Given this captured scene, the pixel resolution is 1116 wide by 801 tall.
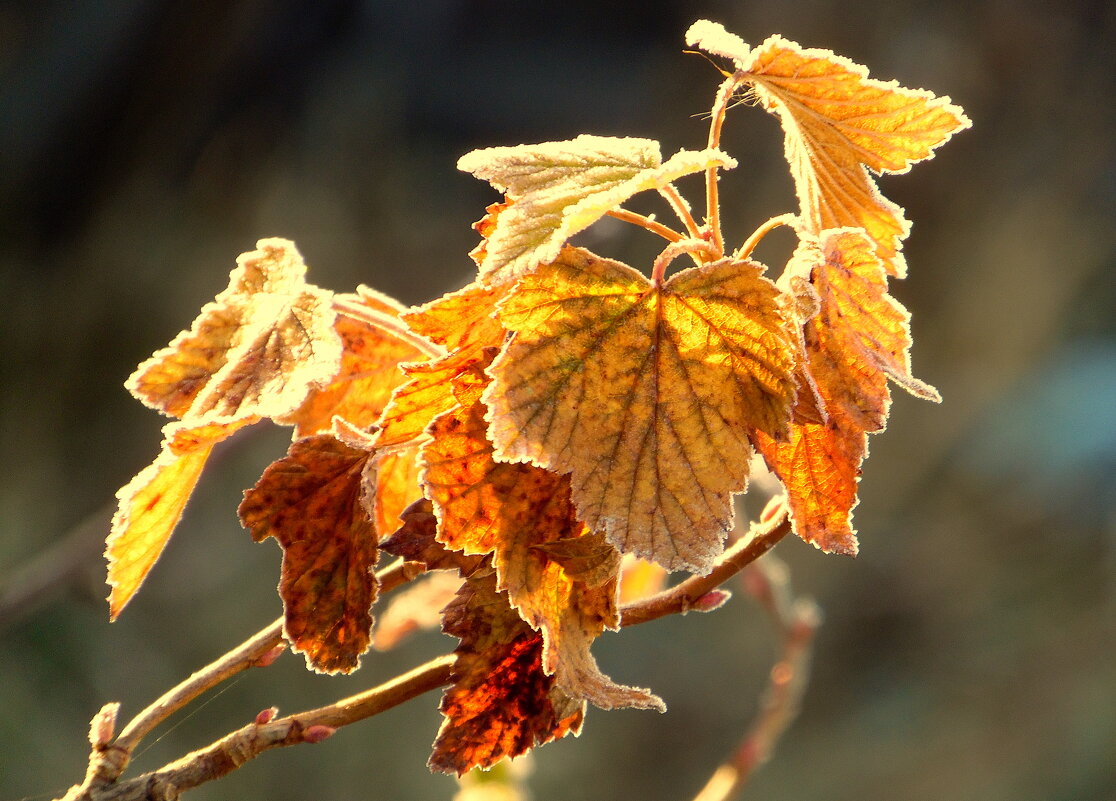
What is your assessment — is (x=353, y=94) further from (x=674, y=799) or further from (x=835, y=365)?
(x=835, y=365)

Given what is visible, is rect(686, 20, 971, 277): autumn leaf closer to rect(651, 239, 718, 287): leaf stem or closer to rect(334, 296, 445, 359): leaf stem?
rect(651, 239, 718, 287): leaf stem

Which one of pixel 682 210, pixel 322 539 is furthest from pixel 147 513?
pixel 682 210

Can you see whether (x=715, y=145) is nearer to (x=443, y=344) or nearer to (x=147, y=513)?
(x=443, y=344)

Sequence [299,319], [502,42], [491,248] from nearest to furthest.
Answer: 1. [491,248]
2. [299,319]
3. [502,42]

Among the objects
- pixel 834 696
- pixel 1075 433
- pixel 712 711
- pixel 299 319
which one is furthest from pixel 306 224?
pixel 299 319

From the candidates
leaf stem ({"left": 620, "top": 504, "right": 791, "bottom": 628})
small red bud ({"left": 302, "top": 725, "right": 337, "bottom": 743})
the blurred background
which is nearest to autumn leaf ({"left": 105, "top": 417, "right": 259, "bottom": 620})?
small red bud ({"left": 302, "top": 725, "right": 337, "bottom": 743})

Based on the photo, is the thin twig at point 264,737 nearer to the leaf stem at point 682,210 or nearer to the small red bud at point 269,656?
the small red bud at point 269,656
